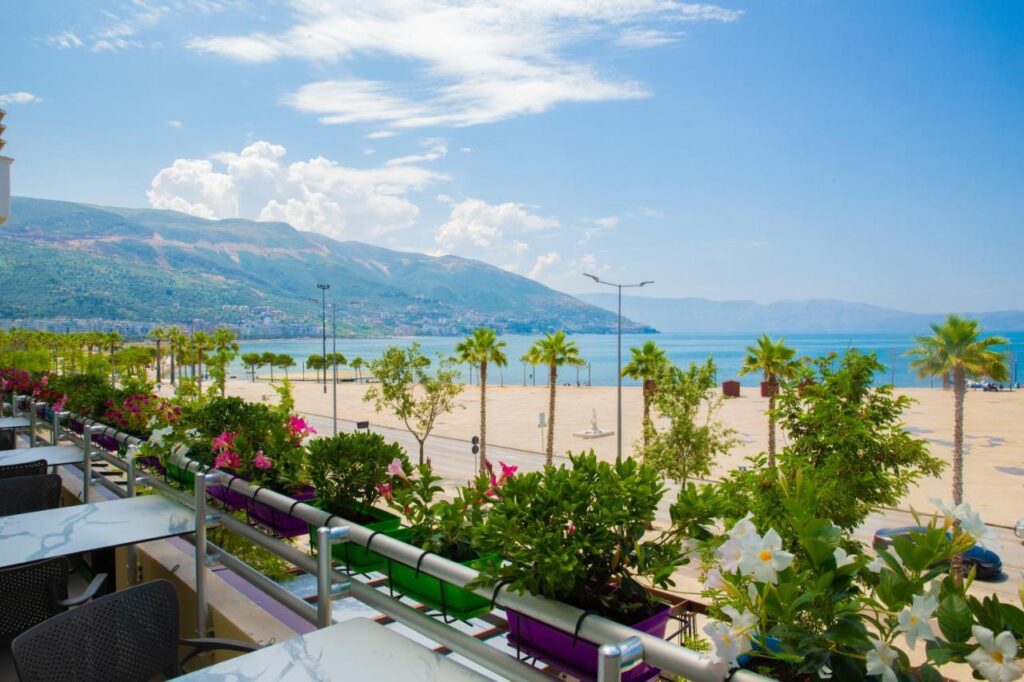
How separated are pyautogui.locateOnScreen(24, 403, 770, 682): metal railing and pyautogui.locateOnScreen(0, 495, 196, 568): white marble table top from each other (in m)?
0.21

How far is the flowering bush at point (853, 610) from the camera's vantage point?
4.00ft

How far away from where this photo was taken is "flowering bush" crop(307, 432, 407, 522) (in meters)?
3.34

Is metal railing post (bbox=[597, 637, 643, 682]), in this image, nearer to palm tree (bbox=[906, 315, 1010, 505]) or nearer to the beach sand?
the beach sand

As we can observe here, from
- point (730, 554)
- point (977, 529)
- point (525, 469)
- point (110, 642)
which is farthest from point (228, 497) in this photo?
point (525, 469)

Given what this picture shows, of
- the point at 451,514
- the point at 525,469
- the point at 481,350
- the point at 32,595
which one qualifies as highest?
the point at 451,514

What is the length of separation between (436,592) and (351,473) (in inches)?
50.1

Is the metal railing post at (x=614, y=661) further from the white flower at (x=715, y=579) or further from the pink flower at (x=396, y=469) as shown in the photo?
the pink flower at (x=396, y=469)

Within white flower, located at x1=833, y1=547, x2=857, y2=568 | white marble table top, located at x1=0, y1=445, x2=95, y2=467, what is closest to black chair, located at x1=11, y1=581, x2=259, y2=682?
white flower, located at x1=833, y1=547, x2=857, y2=568

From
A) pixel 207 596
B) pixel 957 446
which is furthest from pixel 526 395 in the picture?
pixel 207 596

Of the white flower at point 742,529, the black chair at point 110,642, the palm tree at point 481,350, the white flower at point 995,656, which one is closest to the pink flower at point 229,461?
the black chair at point 110,642

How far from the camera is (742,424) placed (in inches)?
2376

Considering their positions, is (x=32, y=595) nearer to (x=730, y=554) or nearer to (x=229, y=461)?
(x=229, y=461)

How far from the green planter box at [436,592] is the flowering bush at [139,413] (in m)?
4.21

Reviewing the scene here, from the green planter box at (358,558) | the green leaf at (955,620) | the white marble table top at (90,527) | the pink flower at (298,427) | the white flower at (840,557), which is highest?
the white flower at (840,557)
